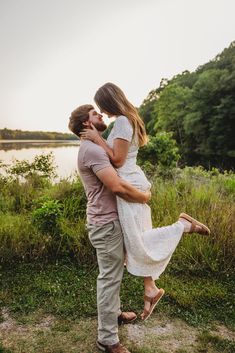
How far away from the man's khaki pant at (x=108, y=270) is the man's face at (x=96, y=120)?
78cm

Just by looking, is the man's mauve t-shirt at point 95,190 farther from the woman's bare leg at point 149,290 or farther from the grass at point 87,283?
the grass at point 87,283

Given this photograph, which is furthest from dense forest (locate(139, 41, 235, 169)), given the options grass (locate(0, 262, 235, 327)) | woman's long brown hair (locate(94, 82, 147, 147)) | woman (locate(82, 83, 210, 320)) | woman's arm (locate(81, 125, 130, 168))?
woman's arm (locate(81, 125, 130, 168))

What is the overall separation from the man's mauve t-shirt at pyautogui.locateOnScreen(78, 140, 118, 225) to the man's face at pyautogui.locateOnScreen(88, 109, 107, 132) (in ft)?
0.60

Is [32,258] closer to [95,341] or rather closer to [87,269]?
[87,269]

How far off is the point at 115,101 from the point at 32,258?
10.1ft

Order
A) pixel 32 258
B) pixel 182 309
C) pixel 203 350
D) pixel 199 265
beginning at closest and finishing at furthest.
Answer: pixel 203 350
pixel 182 309
pixel 199 265
pixel 32 258

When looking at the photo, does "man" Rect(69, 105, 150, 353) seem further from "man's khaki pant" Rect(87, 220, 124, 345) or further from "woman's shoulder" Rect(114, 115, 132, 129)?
"woman's shoulder" Rect(114, 115, 132, 129)

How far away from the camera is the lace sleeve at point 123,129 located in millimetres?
2760

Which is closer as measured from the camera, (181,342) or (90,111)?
(90,111)

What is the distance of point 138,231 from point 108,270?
40 cm

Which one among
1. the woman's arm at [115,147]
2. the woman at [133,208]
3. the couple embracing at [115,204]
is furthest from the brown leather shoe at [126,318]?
the woman's arm at [115,147]

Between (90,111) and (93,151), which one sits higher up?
(90,111)

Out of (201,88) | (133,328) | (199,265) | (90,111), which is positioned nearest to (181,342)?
(133,328)

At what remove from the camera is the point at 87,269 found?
4.80m
